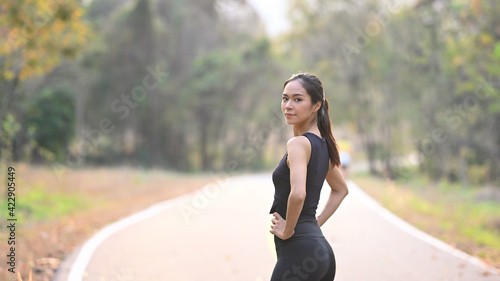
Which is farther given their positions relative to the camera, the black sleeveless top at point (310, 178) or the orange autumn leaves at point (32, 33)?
the orange autumn leaves at point (32, 33)

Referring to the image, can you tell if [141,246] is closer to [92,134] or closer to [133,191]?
[133,191]

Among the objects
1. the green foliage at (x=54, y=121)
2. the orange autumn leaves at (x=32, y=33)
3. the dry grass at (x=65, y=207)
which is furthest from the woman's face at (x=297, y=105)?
the green foliage at (x=54, y=121)

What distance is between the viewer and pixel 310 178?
12.0ft

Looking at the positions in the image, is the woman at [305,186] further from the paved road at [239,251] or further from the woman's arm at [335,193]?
the paved road at [239,251]

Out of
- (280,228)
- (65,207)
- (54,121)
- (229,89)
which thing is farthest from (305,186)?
(229,89)

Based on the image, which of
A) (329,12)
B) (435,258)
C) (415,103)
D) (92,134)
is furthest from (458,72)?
(92,134)

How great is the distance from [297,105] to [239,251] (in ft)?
20.1

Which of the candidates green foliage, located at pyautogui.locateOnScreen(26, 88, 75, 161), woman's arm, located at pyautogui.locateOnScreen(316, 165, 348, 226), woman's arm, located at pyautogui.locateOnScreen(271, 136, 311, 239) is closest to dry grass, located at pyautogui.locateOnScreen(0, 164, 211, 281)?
woman's arm, located at pyautogui.locateOnScreen(316, 165, 348, 226)

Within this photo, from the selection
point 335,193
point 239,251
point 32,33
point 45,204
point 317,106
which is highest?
point 32,33

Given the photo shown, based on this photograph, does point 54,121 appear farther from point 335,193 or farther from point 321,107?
point 321,107

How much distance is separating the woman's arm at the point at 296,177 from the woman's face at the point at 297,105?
203 mm

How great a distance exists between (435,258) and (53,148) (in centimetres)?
2985

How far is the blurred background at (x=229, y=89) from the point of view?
19.4 meters

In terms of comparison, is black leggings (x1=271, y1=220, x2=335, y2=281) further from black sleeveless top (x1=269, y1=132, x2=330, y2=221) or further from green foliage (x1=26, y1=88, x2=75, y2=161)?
green foliage (x1=26, y1=88, x2=75, y2=161)
